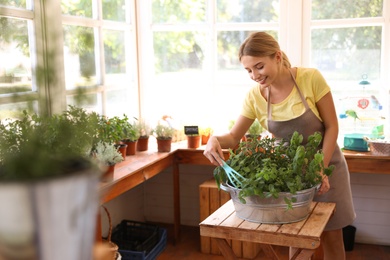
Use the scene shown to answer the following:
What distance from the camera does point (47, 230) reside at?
42cm

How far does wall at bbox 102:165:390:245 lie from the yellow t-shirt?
177 centimetres

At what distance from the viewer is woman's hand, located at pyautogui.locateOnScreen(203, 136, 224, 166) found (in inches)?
79.0

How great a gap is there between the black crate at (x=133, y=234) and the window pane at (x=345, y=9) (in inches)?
A: 86.8

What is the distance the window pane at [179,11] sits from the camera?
4066 millimetres

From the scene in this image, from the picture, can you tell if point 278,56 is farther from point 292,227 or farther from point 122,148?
point 122,148

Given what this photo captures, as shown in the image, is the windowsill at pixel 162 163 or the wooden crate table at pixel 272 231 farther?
the windowsill at pixel 162 163

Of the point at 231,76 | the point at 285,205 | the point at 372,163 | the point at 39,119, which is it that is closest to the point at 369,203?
the point at 372,163

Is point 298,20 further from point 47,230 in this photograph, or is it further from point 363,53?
point 47,230

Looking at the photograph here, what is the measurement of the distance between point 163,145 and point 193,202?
0.87 meters

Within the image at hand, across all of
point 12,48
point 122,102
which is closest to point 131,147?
point 122,102

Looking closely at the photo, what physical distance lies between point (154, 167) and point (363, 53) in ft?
6.33

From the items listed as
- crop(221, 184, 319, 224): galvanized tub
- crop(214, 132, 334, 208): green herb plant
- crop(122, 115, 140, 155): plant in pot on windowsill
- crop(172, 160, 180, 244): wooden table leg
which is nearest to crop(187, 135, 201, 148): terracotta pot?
crop(172, 160, 180, 244): wooden table leg

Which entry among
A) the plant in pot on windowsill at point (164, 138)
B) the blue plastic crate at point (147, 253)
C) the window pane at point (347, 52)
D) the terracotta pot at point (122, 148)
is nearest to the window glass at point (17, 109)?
the terracotta pot at point (122, 148)

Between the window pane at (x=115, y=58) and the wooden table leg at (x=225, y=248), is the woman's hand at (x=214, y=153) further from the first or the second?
the window pane at (x=115, y=58)
